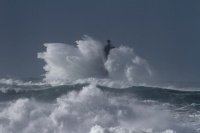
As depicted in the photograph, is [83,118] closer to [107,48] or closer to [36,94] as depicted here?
[36,94]

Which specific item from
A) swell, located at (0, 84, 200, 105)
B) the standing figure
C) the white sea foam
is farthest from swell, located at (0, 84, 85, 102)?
the standing figure

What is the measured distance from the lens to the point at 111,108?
20.8m

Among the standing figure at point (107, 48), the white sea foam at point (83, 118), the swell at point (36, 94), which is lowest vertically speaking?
the white sea foam at point (83, 118)

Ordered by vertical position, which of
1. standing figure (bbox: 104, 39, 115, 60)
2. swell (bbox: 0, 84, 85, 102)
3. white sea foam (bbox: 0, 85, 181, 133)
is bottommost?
white sea foam (bbox: 0, 85, 181, 133)

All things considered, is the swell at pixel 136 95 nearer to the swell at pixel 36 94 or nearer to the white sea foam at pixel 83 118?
the swell at pixel 36 94

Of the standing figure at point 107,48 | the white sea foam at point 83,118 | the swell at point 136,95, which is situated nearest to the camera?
the white sea foam at point 83,118

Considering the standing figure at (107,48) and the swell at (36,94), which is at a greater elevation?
the standing figure at (107,48)

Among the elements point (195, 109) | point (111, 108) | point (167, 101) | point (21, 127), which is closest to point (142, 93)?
point (167, 101)

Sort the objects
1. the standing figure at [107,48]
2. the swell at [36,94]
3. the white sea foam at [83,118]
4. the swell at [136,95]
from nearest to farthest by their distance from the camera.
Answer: the white sea foam at [83,118] < the swell at [136,95] < the swell at [36,94] < the standing figure at [107,48]

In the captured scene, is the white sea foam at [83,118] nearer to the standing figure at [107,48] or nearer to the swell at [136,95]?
the swell at [136,95]

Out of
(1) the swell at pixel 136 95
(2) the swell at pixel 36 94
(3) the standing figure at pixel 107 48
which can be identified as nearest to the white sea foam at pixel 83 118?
(1) the swell at pixel 136 95

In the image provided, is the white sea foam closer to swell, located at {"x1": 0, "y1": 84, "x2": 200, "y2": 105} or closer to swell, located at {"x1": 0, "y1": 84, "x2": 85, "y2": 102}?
swell, located at {"x1": 0, "y1": 84, "x2": 200, "y2": 105}

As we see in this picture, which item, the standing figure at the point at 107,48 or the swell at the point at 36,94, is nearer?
the swell at the point at 36,94

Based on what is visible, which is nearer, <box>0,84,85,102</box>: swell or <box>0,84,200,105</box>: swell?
<box>0,84,200,105</box>: swell
